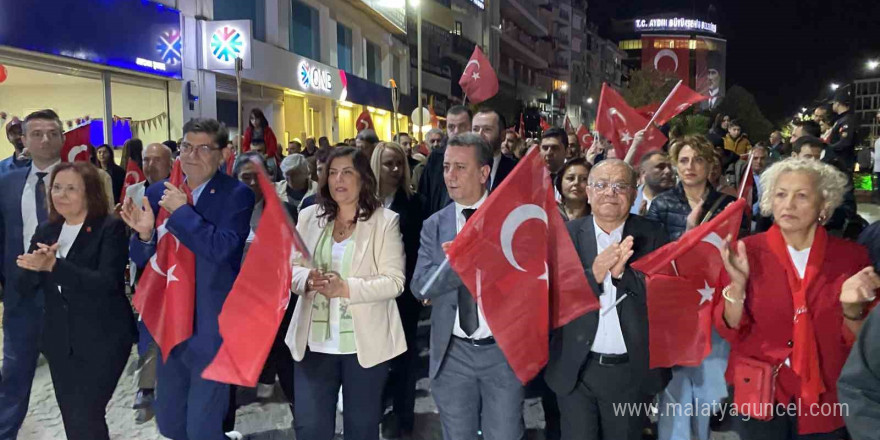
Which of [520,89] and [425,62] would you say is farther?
[520,89]

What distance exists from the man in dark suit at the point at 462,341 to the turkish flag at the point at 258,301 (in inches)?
28.4

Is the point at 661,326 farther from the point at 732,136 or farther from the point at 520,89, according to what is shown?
the point at 520,89

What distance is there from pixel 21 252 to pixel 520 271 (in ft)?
11.0

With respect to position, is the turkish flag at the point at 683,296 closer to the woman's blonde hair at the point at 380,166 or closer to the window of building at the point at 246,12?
the woman's blonde hair at the point at 380,166

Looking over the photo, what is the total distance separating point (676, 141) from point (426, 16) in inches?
1346

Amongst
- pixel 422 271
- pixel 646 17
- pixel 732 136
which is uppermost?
pixel 646 17

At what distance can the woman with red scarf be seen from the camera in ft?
9.95

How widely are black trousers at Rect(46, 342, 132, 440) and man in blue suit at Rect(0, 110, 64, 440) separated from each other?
56 cm

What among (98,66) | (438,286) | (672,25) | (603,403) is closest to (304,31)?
(98,66)

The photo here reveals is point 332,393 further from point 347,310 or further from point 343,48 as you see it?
point 343,48

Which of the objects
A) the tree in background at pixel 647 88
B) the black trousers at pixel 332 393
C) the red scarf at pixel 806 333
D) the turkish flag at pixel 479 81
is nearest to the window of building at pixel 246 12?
the turkish flag at pixel 479 81

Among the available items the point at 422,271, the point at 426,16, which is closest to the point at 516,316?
the point at 422,271

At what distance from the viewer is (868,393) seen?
6.87 feet

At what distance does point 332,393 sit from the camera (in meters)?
3.65
